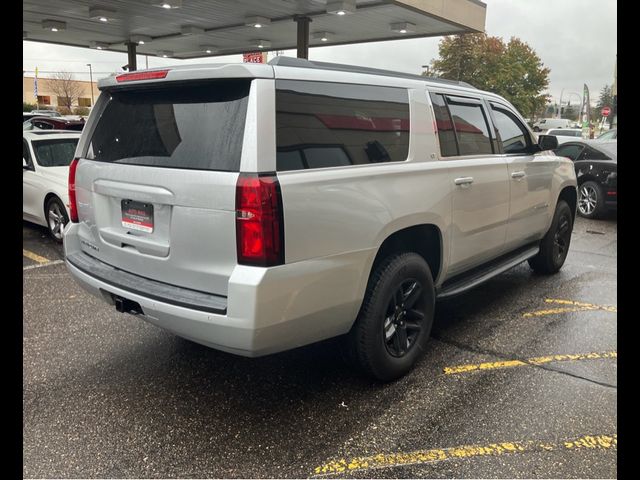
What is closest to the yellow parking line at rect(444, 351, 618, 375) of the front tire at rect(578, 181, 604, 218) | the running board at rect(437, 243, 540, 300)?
the running board at rect(437, 243, 540, 300)

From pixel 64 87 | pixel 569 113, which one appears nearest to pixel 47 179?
pixel 64 87

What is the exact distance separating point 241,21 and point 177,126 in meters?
13.0

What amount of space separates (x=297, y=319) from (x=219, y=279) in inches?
18.4

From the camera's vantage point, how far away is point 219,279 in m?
2.77

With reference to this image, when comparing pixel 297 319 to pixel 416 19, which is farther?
pixel 416 19

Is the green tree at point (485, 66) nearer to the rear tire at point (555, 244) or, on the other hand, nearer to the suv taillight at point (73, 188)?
the rear tire at point (555, 244)

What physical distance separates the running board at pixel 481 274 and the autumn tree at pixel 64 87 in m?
79.1

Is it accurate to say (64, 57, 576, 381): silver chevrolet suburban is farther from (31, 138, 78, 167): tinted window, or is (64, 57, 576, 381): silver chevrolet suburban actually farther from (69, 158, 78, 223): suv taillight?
(31, 138, 78, 167): tinted window

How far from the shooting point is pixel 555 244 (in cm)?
604

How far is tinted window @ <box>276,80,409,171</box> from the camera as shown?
2824 mm

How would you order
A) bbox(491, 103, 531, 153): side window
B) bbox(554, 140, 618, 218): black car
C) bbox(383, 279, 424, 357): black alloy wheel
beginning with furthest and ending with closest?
bbox(554, 140, 618, 218): black car < bbox(491, 103, 531, 153): side window < bbox(383, 279, 424, 357): black alloy wheel

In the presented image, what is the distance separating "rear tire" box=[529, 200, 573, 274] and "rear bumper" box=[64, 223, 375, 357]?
139 inches

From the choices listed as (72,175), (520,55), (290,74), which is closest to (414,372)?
(290,74)
